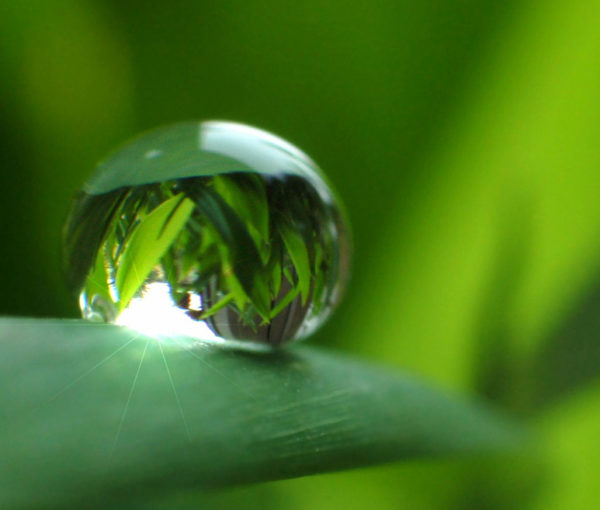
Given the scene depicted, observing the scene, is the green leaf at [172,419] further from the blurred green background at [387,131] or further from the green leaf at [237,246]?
the blurred green background at [387,131]

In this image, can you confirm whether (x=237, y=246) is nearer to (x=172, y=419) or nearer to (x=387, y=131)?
(x=172, y=419)

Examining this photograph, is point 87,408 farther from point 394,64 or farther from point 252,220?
point 394,64

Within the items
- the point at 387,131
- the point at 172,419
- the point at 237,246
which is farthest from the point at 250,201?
the point at 387,131

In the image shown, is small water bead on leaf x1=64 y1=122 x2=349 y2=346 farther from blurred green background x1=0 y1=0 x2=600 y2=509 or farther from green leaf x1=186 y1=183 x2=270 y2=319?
blurred green background x1=0 y1=0 x2=600 y2=509

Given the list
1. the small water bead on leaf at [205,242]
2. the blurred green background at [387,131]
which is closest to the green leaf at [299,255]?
the small water bead on leaf at [205,242]

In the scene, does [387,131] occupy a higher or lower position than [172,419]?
higher
